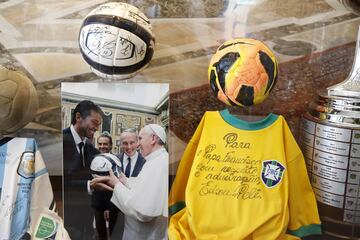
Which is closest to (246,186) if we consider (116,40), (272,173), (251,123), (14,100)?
(272,173)

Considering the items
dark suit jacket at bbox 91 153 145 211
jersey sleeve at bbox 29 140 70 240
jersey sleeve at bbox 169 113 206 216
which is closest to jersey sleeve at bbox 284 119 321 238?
jersey sleeve at bbox 169 113 206 216

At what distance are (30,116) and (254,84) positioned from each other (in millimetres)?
759

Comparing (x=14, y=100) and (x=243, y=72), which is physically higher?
(x=243, y=72)

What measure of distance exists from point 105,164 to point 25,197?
0.28 meters

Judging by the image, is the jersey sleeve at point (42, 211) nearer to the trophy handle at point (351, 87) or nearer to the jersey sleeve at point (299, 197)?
the jersey sleeve at point (299, 197)

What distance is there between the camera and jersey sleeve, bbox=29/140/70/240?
1.29 meters

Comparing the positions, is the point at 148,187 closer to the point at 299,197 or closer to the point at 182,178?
the point at 182,178

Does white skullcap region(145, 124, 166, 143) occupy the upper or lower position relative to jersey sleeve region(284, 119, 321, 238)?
upper

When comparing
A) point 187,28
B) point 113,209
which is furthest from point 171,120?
point 113,209

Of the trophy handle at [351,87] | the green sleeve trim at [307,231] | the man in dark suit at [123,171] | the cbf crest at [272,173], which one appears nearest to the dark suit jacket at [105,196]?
the man in dark suit at [123,171]

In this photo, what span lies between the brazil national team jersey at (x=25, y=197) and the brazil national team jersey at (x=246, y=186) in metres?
0.41

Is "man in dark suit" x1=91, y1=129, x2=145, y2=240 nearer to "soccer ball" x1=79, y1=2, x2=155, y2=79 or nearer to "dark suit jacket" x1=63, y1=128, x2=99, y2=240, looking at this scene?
"dark suit jacket" x1=63, y1=128, x2=99, y2=240

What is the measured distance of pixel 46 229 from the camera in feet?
4.26

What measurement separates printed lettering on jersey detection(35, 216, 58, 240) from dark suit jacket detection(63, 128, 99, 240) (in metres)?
0.06
